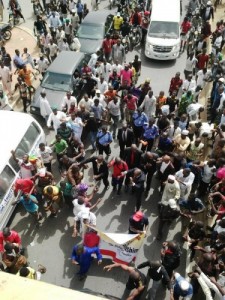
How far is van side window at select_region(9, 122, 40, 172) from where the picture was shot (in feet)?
29.6

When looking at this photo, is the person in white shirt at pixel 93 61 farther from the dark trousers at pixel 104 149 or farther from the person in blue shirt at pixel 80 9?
the person in blue shirt at pixel 80 9

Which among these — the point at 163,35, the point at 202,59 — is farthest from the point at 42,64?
the point at 202,59

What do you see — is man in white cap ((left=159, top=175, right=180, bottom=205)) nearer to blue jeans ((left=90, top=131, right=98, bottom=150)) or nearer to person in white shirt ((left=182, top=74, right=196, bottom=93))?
blue jeans ((left=90, top=131, right=98, bottom=150))

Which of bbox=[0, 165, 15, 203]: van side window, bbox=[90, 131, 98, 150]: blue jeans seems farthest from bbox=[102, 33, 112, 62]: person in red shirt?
bbox=[0, 165, 15, 203]: van side window

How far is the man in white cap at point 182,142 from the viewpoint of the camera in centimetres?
936

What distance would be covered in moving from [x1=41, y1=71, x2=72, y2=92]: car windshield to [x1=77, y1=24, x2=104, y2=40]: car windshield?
12.4ft

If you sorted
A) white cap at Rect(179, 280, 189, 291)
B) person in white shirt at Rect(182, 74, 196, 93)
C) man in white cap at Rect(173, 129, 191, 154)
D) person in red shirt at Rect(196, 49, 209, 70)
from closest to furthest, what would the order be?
white cap at Rect(179, 280, 189, 291), man in white cap at Rect(173, 129, 191, 154), person in white shirt at Rect(182, 74, 196, 93), person in red shirt at Rect(196, 49, 209, 70)

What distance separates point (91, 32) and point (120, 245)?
11386 mm

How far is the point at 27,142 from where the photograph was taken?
9.58m

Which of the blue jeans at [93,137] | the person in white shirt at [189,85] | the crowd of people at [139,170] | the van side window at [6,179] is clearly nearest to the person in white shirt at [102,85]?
the crowd of people at [139,170]

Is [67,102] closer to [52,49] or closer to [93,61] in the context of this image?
[93,61]

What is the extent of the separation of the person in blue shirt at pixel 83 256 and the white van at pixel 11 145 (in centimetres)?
219

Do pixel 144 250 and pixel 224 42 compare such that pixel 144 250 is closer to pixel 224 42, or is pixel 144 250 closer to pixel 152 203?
pixel 152 203

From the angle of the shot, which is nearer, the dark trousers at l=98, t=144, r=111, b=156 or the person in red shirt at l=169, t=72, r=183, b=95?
the dark trousers at l=98, t=144, r=111, b=156
